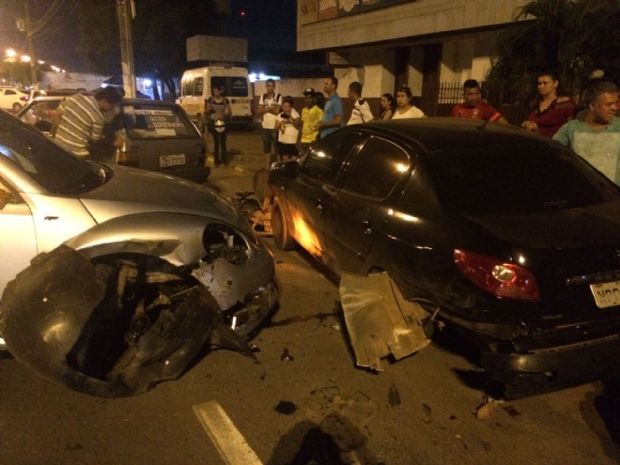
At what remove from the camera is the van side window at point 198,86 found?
19.8 meters

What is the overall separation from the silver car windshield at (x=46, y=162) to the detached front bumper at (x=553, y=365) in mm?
2888

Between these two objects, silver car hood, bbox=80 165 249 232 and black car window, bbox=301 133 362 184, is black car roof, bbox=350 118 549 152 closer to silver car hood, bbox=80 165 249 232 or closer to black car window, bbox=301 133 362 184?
black car window, bbox=301 133 362 184

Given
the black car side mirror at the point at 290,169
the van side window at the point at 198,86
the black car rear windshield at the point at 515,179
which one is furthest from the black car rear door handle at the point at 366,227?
the van side window at the point at 198,86

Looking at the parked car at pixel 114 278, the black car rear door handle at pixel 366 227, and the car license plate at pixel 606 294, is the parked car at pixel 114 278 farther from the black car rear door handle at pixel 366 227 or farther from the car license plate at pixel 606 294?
the car license plate at pixel 606 294

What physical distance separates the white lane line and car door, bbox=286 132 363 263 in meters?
1.79

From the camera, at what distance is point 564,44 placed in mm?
6797

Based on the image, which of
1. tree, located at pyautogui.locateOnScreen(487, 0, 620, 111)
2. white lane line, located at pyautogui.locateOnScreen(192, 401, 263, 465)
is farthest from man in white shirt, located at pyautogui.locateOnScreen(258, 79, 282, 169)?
white lane line, located at pyautogui.locateOnScreen(192, 401, 263, 465)

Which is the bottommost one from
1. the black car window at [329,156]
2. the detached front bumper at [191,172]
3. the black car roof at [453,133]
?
the detached front bumper at [191,172]

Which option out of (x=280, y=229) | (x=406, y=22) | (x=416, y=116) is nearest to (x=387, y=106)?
(x=416, y=116)

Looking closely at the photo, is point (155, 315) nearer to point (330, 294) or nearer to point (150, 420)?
point (150, 420)

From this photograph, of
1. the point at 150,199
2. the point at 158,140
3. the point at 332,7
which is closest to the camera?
the point at 150,199

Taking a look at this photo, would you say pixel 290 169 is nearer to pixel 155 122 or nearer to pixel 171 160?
pixel 171 160

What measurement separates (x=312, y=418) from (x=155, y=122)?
5.81 metres

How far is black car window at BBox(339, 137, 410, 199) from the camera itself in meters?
3.66
